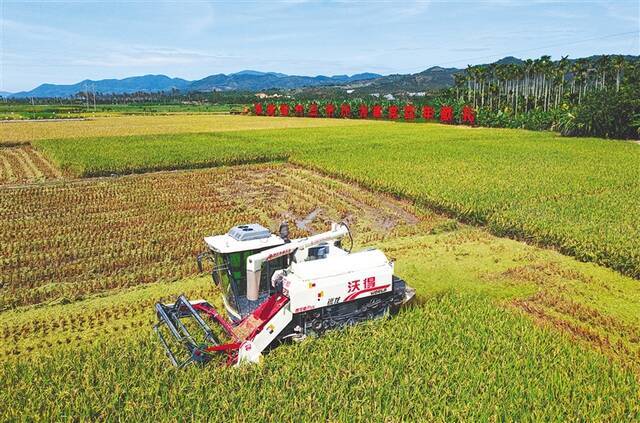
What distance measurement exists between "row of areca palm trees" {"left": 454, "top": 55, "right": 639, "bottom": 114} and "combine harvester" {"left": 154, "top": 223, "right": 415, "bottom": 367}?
6244 centimetres

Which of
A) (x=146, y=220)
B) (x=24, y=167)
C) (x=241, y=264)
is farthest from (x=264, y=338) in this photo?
(x=24, y=167)

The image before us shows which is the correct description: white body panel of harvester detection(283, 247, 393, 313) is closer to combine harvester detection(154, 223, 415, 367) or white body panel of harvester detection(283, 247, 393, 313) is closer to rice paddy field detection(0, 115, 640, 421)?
combine harvester detection(154, 223, 415, 367)

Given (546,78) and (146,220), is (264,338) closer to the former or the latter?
(146,220)

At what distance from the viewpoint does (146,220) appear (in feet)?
58.3

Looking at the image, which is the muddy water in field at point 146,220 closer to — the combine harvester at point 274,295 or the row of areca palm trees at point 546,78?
the combine harvester at point 274,295

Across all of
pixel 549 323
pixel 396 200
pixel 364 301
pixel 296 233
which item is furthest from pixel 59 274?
pixel 396 200

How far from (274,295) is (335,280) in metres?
1.06

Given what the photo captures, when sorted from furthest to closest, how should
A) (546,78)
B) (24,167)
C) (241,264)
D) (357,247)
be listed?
1. (546,78)
2. (24,167)
3. (357,247)
4. (241,264)

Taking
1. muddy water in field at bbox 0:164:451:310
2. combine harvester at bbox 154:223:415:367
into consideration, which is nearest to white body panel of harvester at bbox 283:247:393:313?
combine harvester at bbox 154:223:415:367

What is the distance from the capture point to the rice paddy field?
643cm

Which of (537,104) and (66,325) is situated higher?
(537,104)

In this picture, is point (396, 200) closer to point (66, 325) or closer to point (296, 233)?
point (296, 233)

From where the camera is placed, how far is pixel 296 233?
658 inches

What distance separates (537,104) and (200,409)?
7570 centimetres
